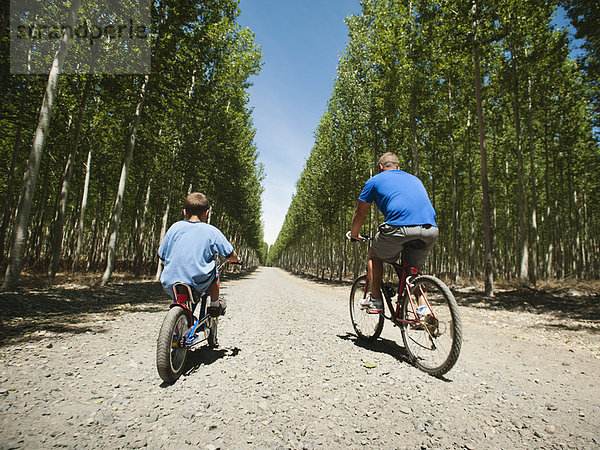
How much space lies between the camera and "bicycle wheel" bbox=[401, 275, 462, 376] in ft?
9.04

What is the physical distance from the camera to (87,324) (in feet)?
16.5

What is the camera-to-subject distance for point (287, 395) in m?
2.42

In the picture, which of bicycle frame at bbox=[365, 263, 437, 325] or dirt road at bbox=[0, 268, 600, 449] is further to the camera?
bicycle frame at bbox=[365, 263, 437, 325]

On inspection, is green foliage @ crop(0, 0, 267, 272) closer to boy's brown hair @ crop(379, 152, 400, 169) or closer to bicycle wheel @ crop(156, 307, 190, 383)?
boy's brown hair @ crop(379, 152, 400, 169)

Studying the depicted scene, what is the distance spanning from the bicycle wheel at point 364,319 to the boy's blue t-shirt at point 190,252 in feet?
7.20

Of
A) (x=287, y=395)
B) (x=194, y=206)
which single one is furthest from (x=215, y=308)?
(x=287, y=395)

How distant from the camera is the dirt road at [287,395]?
1820 millimetres

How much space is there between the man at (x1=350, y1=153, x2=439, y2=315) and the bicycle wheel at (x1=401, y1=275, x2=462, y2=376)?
20 cm

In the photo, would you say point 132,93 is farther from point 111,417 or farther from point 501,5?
point 501,5

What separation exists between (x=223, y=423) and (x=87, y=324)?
180 inches

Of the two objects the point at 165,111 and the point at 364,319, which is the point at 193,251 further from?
the point at 165,111

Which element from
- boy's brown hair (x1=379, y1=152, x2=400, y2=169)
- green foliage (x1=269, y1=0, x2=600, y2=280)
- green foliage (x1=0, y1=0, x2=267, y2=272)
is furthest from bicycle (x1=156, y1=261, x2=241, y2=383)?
green foliage (x1=269, y1=0, x2=600, y2=280)

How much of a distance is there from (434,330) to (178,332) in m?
2.78

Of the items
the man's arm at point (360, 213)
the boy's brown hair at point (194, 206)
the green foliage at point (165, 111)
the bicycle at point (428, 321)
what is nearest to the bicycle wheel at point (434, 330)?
the bicycle at point (428, 321)
